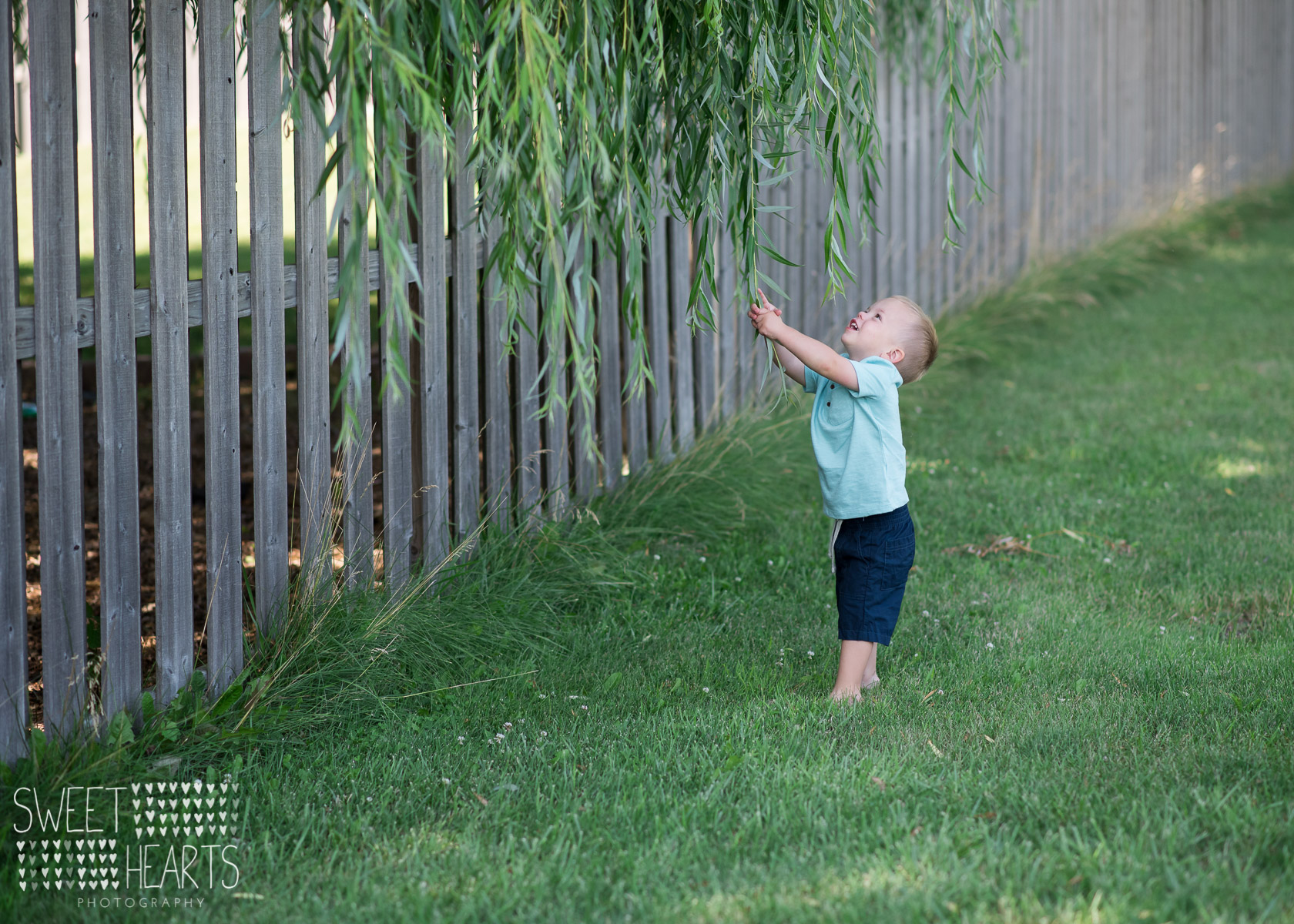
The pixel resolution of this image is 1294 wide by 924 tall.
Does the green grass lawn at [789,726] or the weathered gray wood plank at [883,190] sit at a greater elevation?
the weathered gray wood plank at [883,190]

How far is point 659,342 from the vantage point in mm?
4648

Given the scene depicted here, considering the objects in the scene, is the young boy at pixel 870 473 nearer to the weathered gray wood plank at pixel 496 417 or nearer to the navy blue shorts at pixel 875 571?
the navy blue shorts at pixel 875 571

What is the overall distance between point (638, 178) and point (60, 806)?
6.20 feet

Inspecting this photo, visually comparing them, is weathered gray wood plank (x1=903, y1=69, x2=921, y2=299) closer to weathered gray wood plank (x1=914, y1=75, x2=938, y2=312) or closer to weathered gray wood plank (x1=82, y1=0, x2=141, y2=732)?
weathered gray wood plank (x1=914, y1=75, x2=938, y2=312)

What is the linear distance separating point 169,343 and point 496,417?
1.25 m

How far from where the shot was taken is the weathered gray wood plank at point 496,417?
12.4 ft

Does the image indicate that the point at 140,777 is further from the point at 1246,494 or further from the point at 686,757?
the point at 1246,494

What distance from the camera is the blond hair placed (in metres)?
3.20

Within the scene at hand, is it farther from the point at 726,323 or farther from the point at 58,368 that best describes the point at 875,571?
the point at 726,323

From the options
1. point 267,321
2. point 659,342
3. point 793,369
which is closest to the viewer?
point 267,321

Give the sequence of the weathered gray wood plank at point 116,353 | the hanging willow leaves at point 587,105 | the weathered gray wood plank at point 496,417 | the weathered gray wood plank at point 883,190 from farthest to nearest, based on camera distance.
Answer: the weathered gray wood plank at point 883,190, the weathered gray wood plank at point 496,417, the weathered gray wood plank at point 116,353, the hanging willow leaves at point 587,105

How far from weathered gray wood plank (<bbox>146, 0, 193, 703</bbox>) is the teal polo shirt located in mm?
1619

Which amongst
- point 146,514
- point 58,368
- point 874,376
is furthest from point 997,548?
point 146,514
